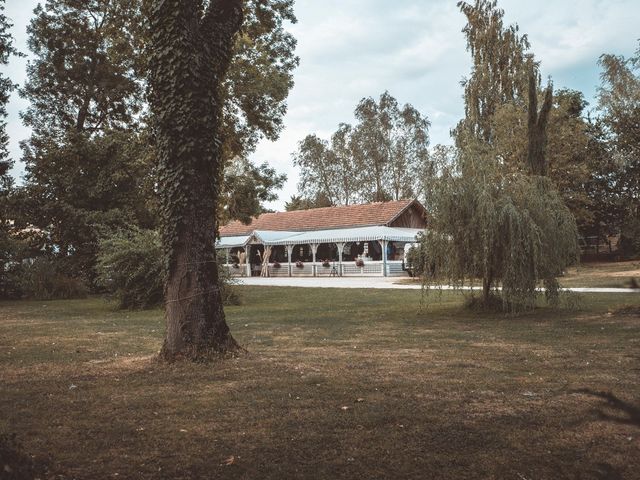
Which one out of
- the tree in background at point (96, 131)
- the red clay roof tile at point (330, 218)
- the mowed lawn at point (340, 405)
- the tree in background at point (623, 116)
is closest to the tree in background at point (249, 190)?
the tree in background at point (96, 131)

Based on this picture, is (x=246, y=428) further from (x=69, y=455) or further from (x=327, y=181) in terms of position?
(x=327, y=181)

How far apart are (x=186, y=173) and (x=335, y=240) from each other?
31.0 m

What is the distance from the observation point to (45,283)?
71.5 feet

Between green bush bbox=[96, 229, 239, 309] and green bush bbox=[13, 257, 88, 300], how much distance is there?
7362mm

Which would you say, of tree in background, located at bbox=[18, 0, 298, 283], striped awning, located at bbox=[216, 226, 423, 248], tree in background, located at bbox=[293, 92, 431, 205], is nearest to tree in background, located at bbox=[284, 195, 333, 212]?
tree in background, located at bbox=[293, 92, 431, 205]

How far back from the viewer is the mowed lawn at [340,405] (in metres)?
3.47

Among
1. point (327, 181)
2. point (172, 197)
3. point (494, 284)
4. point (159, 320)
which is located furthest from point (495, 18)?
point (172, 197)

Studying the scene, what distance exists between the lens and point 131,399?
5.16 metres

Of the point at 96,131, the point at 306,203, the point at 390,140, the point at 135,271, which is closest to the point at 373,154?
the point at 390,140

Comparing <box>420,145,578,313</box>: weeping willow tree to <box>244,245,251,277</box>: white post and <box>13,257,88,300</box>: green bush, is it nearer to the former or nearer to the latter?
<box>13,257,88,300</box>: green bush

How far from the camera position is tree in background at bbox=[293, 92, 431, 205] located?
166 feet

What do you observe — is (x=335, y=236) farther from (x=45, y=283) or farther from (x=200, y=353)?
(x=200, y=353)

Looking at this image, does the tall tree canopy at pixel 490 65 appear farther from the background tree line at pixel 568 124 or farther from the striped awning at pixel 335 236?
the striped awning at pixel 335 236

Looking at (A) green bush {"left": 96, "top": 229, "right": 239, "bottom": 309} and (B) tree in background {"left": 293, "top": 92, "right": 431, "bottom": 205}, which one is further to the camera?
(B) tree in background {"left": 293, "top": 92, "right": 431, "bottom": 205}
